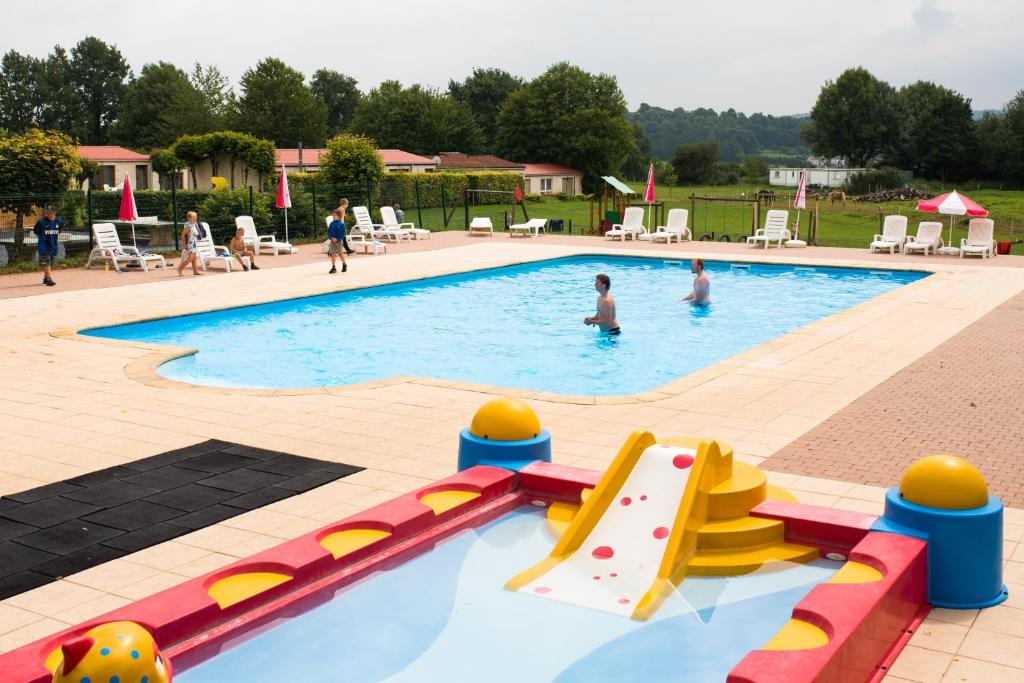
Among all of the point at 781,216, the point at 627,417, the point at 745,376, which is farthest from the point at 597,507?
the point at 781,216

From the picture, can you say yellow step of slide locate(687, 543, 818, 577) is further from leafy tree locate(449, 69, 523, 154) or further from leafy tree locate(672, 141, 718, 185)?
leafy tree locate(449, 69, 523, 154)

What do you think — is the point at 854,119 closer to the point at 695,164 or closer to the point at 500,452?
the point at 695,164

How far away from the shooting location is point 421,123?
305 ft

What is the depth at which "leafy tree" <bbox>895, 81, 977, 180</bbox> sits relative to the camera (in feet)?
252

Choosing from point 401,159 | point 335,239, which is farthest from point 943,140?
point 335,239

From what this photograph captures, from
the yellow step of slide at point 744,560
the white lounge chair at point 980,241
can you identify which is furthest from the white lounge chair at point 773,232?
the yellow step of slide at point 744,560

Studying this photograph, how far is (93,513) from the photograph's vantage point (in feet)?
21.1

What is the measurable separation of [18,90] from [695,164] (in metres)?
75.3

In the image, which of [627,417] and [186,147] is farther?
[186,147]

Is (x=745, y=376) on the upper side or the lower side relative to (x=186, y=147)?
lower

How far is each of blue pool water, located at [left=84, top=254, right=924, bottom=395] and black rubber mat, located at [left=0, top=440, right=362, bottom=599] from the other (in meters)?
4.97

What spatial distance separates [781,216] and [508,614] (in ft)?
79.5

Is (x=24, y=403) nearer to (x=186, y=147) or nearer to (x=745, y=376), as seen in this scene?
(x=745, y=376)

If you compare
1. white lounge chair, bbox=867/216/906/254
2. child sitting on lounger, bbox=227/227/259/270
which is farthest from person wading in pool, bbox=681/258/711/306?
child sitting on lounger, bbox=227/227/259/270
